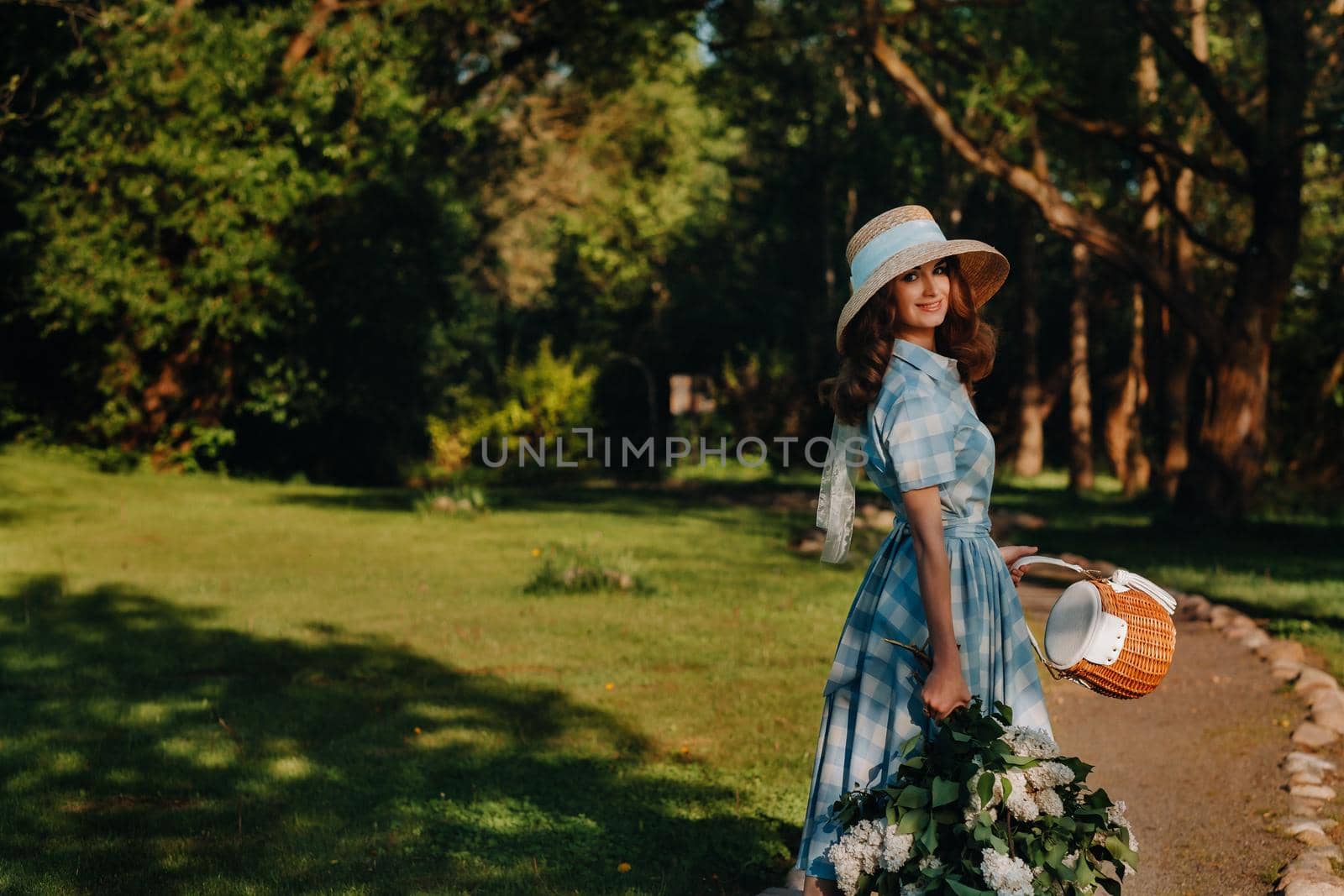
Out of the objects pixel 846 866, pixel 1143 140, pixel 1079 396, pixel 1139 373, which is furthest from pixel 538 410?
pixel 846 866

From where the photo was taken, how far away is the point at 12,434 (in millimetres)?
22594

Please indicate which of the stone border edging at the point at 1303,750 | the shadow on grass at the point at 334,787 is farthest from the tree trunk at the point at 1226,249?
the shadow on grass at the point at 334,787

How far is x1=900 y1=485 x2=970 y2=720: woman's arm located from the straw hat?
1.56 ft

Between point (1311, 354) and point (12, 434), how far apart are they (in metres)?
20.7

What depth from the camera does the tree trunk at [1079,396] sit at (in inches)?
888

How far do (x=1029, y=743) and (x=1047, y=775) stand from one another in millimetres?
92

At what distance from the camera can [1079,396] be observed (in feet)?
76.4

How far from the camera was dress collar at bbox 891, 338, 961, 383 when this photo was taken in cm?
340

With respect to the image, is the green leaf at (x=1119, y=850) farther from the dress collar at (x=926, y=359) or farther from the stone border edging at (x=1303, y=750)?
the stone border edging at (x=1303, y=750)

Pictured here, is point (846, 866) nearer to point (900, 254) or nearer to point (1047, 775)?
point (1047, 775)

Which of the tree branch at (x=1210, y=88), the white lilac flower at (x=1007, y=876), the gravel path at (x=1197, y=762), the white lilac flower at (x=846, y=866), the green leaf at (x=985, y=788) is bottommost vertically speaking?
the gravel path at (x=1197, y=762)

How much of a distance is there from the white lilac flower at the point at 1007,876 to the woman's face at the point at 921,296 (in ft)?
4.37

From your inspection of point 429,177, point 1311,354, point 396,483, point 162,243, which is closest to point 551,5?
point 429,177

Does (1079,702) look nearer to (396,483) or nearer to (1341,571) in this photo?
(1341,571)
